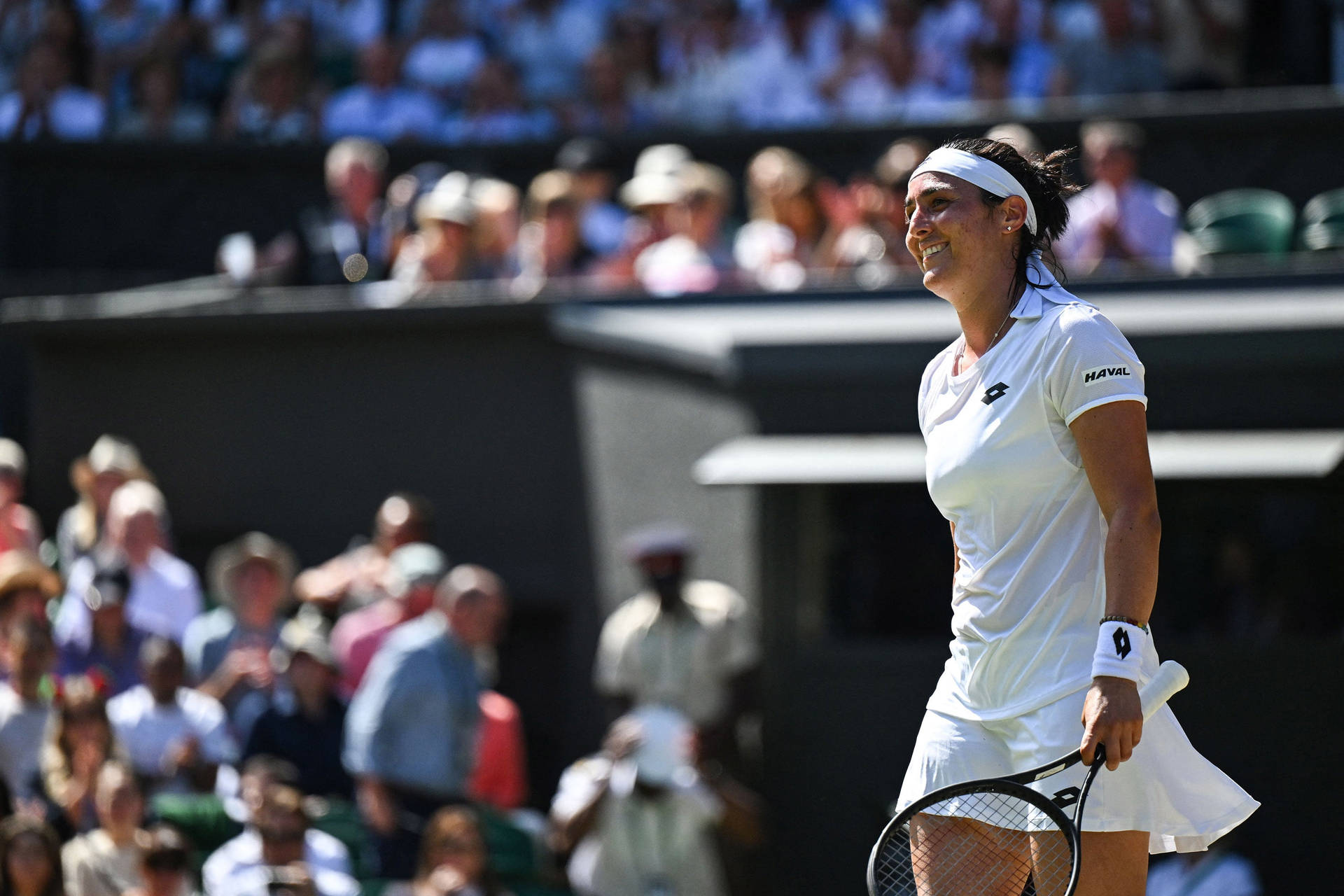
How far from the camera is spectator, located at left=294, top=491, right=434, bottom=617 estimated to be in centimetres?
848

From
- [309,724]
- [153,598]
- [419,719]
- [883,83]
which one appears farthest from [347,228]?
[419,719]

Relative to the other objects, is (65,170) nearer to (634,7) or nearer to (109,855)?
(634,7)

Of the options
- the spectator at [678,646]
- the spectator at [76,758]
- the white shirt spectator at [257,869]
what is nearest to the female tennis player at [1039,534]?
the white shirt spectator at [257,869]

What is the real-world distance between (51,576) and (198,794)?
1.29 meters

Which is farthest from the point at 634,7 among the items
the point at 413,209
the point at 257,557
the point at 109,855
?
the point at 109,855

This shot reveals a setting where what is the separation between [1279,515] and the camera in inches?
283

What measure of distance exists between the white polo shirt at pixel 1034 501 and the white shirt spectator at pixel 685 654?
4165 mm

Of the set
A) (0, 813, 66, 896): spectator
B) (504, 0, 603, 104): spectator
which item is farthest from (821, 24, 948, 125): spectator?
(0, 813, 66, 896): spectator

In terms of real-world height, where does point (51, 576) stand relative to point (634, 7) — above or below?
below

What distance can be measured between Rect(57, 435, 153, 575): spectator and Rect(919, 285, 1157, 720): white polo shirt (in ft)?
20.4

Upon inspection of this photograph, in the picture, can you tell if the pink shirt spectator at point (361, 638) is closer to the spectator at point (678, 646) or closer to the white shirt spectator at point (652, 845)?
the spectator at point (678, 646)

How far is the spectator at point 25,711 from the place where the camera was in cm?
742

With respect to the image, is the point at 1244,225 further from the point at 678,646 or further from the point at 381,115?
the point at 381,115

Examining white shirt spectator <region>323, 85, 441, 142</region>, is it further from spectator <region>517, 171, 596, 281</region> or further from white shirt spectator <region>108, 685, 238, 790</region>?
white shirt spectator <region>108, 685, 238, 790</region>
